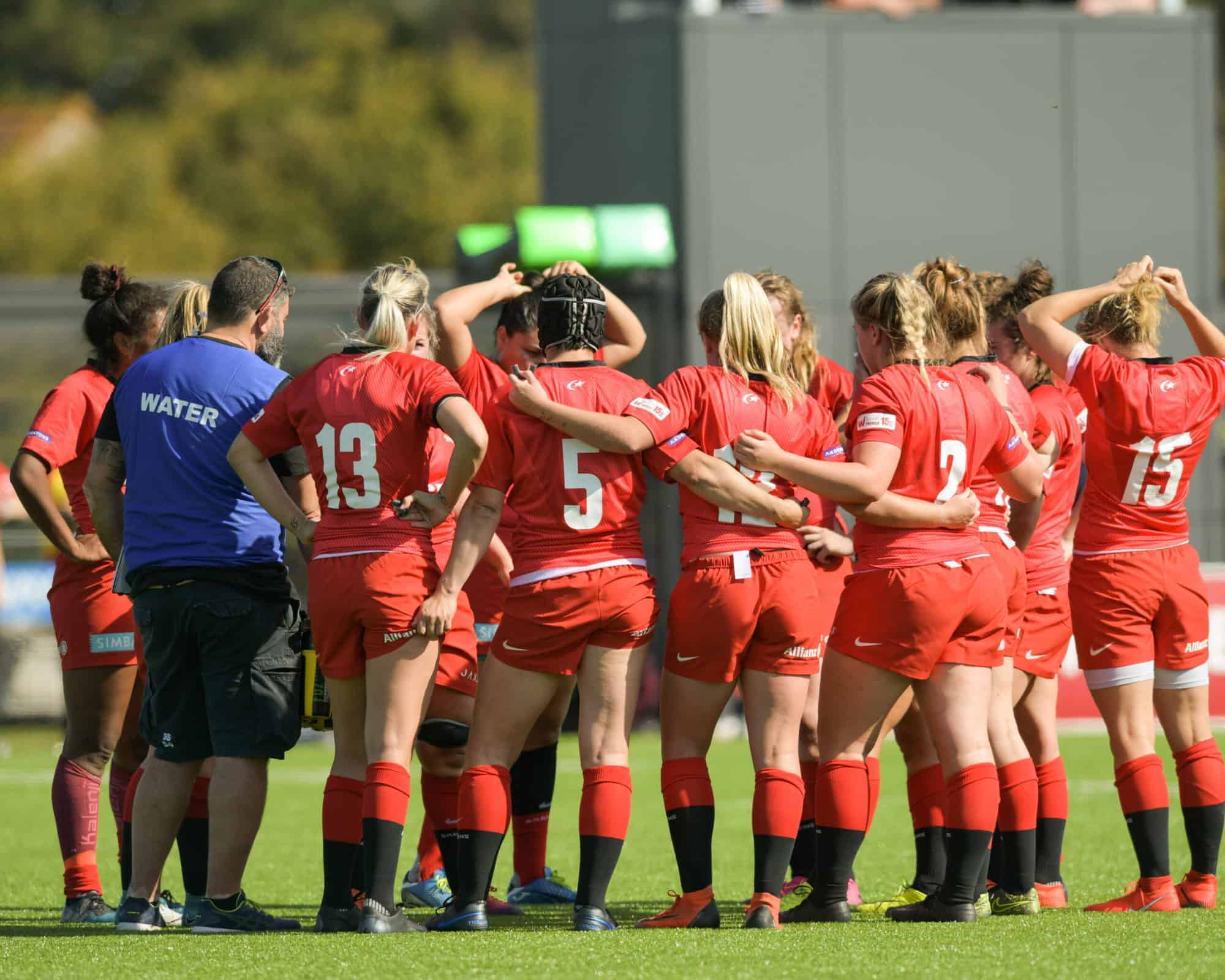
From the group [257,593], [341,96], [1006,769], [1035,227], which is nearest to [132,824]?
[257,593]

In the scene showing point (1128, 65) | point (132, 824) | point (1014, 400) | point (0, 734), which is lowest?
point (0, 734)

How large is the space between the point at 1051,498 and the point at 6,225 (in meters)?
32.5

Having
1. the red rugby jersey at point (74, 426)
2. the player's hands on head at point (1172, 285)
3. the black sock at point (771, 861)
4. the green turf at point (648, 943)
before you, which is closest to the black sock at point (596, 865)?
the green turf at point (648, 943)

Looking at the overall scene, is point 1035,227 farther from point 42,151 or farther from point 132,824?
point 42,151

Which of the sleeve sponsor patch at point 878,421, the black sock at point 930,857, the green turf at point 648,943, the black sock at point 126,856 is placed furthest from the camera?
the black sock at point 126,856

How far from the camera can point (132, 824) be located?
5.62 metres

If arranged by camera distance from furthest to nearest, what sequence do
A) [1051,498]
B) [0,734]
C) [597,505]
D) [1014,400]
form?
1. [0,734]
2. [1051,498]
3. [1014,400]
4. [597,505]

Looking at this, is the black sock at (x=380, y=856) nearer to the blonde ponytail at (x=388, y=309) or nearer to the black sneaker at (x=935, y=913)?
the blonde ponytail at (x=388, y=309)

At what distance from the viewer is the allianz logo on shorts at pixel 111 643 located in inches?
244

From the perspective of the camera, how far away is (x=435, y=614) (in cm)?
534

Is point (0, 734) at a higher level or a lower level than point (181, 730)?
lower

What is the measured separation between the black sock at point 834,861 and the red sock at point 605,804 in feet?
2.17

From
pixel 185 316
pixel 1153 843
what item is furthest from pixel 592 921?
pixel 185 316

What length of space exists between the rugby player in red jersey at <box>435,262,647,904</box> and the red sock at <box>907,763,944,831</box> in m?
1.26
